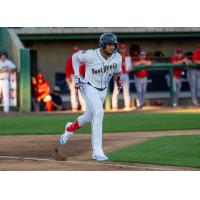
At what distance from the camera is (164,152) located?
12359mm

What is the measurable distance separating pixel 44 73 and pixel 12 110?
3.84 m

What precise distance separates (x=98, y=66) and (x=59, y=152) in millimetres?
1395

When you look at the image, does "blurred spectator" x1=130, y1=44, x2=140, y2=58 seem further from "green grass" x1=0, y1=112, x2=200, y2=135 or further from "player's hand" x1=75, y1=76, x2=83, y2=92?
"player's hand" x1=75, y1=76, x2=83, y2=92

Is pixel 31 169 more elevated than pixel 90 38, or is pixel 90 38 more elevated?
pixel 90 38

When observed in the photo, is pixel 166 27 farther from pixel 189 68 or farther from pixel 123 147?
pixel 123 147

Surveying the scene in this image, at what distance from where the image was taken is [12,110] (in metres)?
25.0

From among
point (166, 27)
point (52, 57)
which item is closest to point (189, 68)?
point (166, 27)

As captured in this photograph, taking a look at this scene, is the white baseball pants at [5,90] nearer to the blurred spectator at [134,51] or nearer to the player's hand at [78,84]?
the blurred spectator at [134,51]

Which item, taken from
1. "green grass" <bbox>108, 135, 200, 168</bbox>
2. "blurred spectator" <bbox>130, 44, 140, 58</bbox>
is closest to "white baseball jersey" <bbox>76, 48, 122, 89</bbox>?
"green grass" <bbox>108, 135, 200, 168</bbox>

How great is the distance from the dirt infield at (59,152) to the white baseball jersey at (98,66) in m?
1.12

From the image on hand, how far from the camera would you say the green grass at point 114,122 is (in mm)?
17428

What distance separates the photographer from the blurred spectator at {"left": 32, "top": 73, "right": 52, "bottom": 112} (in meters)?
24.8

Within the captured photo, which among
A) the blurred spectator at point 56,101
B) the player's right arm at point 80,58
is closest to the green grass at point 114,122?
the blurred spectator at point 56,101

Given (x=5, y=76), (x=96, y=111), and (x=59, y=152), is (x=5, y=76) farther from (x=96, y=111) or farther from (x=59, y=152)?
(x=96, y=111)
